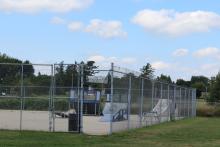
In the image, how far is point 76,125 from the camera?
23391mm

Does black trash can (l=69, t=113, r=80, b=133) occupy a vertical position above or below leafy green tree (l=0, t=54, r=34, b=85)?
below

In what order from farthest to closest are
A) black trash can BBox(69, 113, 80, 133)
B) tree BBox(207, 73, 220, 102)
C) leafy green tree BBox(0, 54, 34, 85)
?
1. tree BBox(207, 73, 220, 102)
2. leafy green tree BBox(0, 54, 34, 85)
3. black trash can BBox(69, 113, 80, 133)

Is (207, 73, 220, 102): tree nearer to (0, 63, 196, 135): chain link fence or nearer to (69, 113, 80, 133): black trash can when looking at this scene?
(0, 63, 196, 135): chain link fence

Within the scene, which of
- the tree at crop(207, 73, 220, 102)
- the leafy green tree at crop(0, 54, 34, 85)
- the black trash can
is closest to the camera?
the black trash can

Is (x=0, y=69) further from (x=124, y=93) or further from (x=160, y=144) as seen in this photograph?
(x=160, y=144)

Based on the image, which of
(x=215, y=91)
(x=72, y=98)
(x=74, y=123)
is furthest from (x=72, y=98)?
(x=215, y=91)

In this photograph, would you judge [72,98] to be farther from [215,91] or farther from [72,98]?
[215,91]

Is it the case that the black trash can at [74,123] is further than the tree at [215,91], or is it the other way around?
the tree at [215,91]

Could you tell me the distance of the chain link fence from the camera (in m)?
23.9

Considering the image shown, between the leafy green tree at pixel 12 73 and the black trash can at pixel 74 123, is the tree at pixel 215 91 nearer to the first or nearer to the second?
the leafy green tree at pixel 12 73

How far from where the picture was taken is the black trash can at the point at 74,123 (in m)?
23.3

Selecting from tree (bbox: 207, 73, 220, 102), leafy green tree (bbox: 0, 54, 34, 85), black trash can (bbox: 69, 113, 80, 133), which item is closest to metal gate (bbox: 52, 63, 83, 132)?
black trash can (bbox: 69, 113, 80, 133)

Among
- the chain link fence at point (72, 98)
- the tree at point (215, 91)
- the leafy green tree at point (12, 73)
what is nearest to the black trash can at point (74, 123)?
the chain link fence at point (72, 98)

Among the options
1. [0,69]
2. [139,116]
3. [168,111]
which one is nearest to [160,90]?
[168,111]
